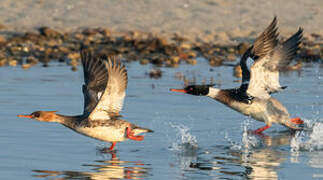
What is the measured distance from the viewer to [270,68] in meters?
12.4

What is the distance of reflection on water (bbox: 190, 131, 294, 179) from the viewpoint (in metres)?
9.22

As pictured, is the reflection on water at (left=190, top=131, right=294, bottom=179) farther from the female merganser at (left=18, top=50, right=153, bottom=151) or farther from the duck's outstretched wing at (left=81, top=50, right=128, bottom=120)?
the duck's outstretched wing at (left=81, top=50, right=128, bottom=120)

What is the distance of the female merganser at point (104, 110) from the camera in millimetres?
10594

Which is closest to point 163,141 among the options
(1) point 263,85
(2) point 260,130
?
(2) point 260,130

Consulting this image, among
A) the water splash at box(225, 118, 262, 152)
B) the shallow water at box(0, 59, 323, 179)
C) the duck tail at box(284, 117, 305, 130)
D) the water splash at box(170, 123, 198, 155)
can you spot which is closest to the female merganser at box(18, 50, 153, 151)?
the shallow water at box(0, 59, 323, 179)

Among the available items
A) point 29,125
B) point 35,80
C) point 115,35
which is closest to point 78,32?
point 115,35

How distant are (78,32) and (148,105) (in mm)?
10790

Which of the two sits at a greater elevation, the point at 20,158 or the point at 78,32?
the point at 78,32

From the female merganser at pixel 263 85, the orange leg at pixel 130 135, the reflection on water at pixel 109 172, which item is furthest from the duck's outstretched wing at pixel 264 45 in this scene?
the reflection on water at pixel 109 172

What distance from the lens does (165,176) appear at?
9008 millimetres

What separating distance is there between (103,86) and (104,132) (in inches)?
36.5

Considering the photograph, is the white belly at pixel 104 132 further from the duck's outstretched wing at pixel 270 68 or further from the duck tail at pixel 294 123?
the duck tail at pixel 294 123

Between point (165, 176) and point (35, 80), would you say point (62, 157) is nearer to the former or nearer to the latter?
point (165, 176)

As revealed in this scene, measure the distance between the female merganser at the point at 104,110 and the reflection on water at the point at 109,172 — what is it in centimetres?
75
